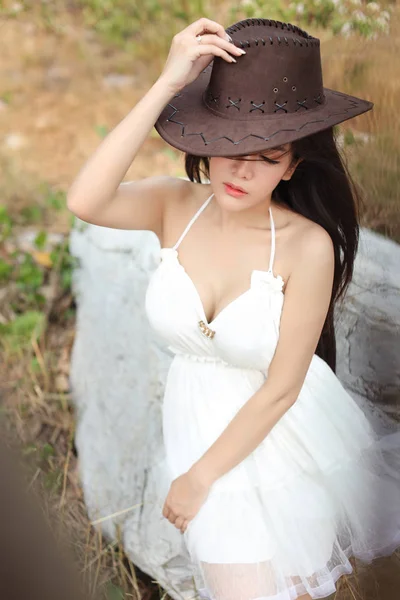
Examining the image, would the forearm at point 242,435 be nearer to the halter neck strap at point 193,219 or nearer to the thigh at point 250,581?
the thigh at point 250,581

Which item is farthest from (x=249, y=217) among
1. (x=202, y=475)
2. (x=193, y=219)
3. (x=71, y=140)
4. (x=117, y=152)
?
(x=71, y=140)

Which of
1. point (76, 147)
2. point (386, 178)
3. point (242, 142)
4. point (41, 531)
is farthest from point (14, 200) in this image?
point (41, 531)

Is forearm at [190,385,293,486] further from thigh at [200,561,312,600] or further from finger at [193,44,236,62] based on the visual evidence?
finger at [193,44,236,62]

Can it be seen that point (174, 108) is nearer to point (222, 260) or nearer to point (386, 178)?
point (222, 260)

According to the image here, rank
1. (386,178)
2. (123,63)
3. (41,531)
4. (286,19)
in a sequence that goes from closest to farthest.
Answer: (41,531) < (386,178) < (286,19) < (123,63)

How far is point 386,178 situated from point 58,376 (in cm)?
201

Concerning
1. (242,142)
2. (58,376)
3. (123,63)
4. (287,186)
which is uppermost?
(242,142)

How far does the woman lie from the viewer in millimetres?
1427

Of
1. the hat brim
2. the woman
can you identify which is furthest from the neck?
the hat brim

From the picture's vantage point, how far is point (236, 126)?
143 centimetres

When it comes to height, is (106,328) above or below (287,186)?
below

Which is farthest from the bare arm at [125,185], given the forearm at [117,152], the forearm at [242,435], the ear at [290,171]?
the forearm at [242,435]

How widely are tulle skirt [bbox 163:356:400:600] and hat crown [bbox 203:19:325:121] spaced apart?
25.9 inches

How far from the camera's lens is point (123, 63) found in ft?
17.3
